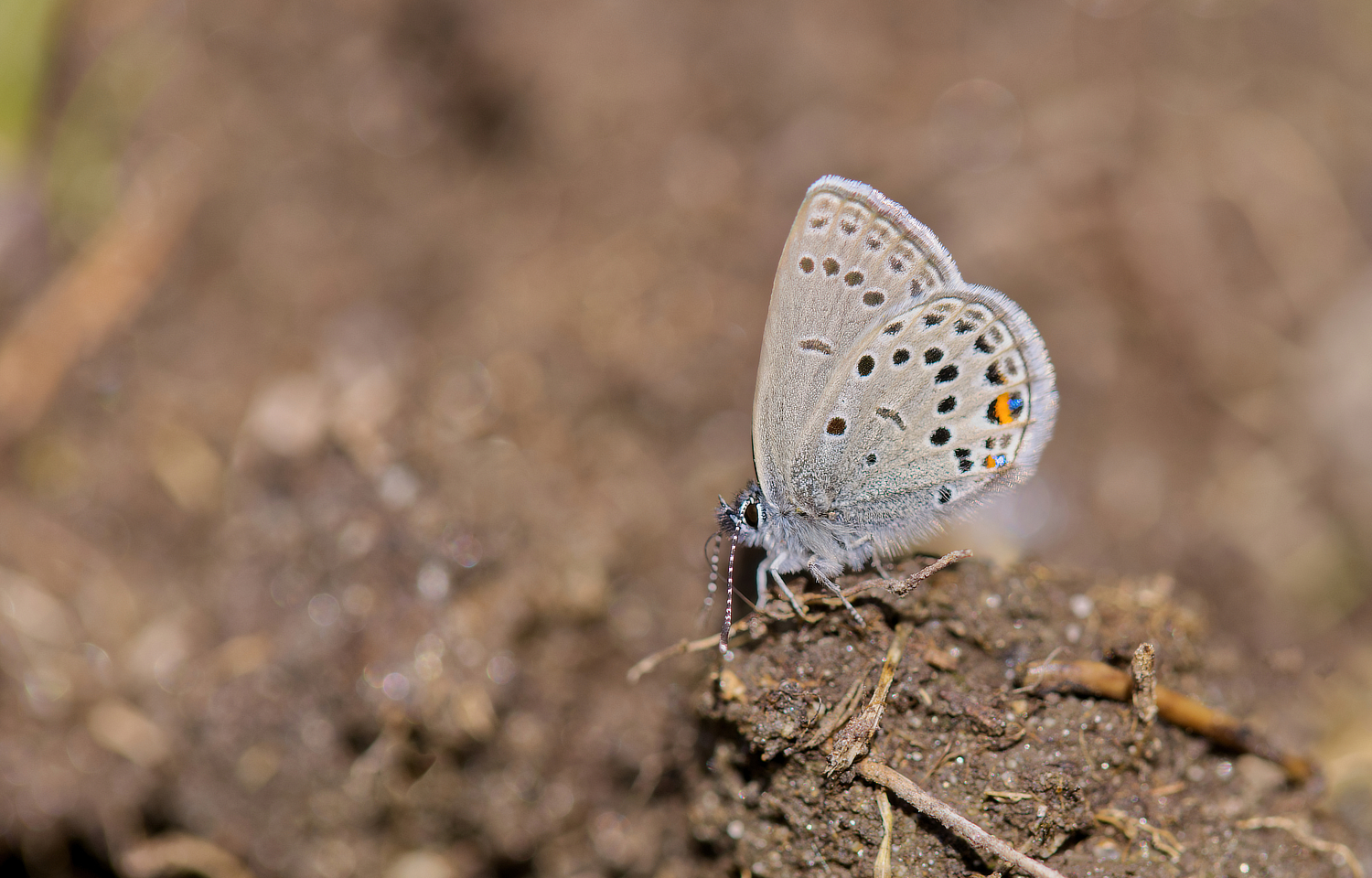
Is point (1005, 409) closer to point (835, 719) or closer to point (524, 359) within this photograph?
point (835, 719)

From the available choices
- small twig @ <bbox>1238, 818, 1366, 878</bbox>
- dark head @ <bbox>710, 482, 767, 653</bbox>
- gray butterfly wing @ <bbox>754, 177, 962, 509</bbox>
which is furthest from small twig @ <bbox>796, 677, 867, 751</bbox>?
small twig @ <bbox>1238, 818, 1366, 878</bbox>

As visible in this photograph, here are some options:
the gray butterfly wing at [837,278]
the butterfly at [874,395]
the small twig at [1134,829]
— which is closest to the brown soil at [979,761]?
the small twig at [1134,829]

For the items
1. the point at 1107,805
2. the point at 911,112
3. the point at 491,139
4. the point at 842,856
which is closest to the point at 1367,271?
the point at 911,112

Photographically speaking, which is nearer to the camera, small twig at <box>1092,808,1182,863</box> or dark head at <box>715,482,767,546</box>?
small twig at <box>1092,808,1182,863</box>

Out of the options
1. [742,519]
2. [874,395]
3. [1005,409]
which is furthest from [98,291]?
[1005,409]

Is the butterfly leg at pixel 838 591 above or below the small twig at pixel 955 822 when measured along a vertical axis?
above

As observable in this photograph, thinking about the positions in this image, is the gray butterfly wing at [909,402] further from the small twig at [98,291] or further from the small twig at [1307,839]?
the small twig at [98,291]

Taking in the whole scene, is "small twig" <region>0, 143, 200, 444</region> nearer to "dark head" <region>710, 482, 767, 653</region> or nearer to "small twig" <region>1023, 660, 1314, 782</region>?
"dark head" <region>710, 482, 767, 653</region>
